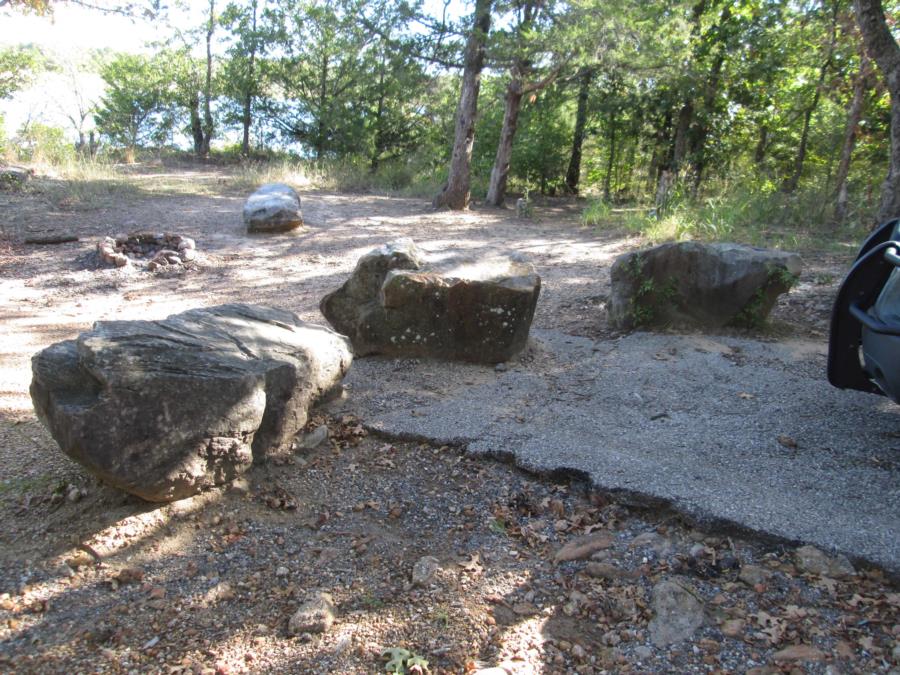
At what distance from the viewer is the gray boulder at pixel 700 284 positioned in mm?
5219

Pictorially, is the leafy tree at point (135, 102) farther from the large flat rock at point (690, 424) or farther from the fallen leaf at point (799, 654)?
the fallen leaf at point (799, 654)

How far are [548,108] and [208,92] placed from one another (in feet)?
37.8

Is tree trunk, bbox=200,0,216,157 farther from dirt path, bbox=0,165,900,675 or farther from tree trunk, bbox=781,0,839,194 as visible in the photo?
dirt path, bbox=0,165,900,675

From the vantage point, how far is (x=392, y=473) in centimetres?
339

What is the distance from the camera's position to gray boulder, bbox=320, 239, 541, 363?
4.64 meters

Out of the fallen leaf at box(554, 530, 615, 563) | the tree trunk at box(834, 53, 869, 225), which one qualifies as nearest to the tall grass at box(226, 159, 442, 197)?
the tree trunk at box(834, 53, 869, 225)

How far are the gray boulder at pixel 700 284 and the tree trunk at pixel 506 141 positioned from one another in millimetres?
7749

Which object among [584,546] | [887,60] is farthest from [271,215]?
[584,546]

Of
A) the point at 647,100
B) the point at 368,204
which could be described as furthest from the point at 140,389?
the point at 647,100

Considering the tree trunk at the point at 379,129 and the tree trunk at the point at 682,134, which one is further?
the tree trunk at the point at 379,129

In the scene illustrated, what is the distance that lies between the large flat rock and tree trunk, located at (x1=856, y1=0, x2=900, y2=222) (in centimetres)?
172

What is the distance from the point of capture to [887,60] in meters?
5.55

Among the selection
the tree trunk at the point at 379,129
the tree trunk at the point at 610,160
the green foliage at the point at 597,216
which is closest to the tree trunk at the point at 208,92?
the tree trunk at the point at 379,129

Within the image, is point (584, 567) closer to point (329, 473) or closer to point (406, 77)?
point (329, 473)
